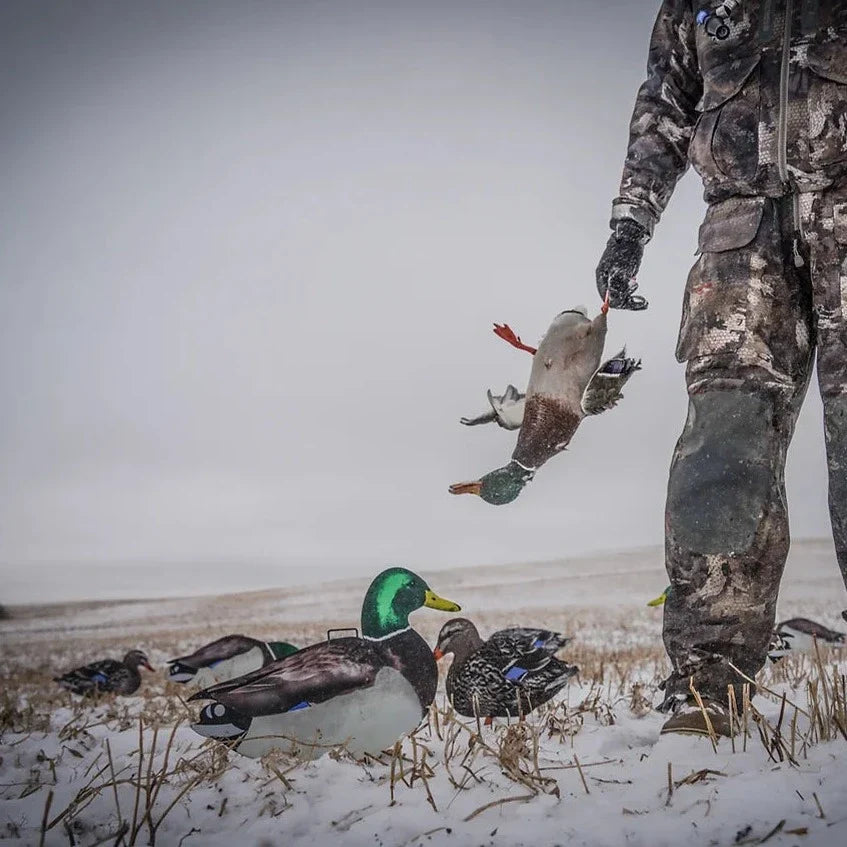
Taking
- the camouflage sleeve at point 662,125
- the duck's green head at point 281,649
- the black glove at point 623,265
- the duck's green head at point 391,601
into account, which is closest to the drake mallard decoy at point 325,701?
the duck's green head at point 391,601

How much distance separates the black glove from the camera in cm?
258

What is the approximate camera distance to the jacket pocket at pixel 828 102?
209 centimetres

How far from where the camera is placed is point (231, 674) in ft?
14.3

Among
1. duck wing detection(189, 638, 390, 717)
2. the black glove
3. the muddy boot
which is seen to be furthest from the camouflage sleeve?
duck wing detection(189, 638, 390, 717)

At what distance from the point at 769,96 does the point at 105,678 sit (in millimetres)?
4879

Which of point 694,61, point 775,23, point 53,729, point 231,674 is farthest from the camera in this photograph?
point 231,674

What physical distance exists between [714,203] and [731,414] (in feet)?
2.29

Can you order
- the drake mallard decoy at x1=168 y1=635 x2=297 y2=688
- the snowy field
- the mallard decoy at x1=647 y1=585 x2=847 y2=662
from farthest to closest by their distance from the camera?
1. the mallard decoy at x1=647 y1=585 x2=847 y2=662
2. the drake mallard decoy at x1=168 y1=635 x2=297 y2=688
3. the snowy field

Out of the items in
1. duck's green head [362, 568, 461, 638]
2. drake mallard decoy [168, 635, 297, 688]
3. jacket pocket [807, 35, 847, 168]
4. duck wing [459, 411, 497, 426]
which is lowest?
drake mallard decoy [168, 635, 297, 688]

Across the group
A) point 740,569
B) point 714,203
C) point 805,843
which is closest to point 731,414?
Answer: point 740,569

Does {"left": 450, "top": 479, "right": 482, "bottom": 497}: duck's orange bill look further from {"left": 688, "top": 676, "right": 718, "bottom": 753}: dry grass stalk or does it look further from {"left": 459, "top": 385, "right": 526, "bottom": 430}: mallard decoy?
{"left": 688, "top": 676, "right": 718, "bottom": 753}: dry grass stalk

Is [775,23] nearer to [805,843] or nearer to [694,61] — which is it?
[694,61]

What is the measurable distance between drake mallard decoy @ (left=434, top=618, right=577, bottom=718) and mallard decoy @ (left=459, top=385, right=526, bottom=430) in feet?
3.09

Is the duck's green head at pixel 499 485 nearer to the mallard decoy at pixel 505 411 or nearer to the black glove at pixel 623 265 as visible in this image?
the mallard decoy at pixel 505 411
